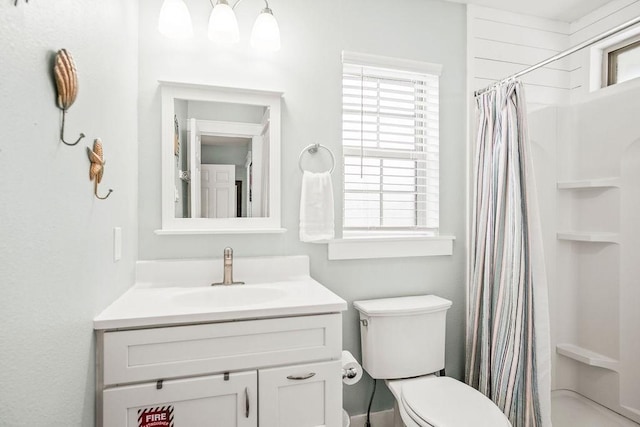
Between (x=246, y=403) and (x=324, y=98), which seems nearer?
(x=246, y=403)

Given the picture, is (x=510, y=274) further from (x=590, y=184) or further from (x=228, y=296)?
(x=228, y=296)

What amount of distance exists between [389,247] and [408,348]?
0.53m

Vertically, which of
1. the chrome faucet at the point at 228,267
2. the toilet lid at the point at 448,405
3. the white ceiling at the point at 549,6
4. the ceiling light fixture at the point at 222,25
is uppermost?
the white ceiling at the point at 549,6

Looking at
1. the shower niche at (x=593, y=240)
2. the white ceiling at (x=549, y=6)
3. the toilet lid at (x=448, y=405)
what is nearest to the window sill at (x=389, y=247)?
the toilet lid at (x=448, y=405)

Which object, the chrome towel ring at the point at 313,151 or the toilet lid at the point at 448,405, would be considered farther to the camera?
the chrome towel ring at the point at 313,151

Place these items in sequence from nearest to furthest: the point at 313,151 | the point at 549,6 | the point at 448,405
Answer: the point at 448,405
the point at 313,151
the point at 549,6

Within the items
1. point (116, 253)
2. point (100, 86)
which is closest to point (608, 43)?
point (100, 86)

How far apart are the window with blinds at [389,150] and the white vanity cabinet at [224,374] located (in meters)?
0.77

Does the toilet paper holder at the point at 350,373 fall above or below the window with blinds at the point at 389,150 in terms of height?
below

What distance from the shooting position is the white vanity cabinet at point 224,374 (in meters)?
1.10

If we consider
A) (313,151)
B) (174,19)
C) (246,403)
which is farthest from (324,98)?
(246,403)

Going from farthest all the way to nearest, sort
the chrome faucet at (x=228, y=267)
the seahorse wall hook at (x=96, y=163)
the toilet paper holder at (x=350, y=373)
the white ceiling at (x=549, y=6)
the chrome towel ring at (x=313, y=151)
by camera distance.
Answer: the white ceiling at (x=549, y=6) → the chrome towel ring at (x=313, y=151) → the chrome faucet at (x=228, y=267) → the toilet paper holder at (x=350, y=373) → the seahorse wall hook at (x=96, y=163)

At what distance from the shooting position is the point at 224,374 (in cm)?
119

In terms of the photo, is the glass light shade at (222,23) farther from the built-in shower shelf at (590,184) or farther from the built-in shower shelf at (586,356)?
the built-in shower shelf at (586,356)
